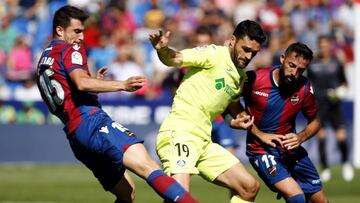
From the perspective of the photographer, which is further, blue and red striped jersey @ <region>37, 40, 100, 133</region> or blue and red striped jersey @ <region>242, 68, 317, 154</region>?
blue and red striped jersey @ <region>242, 68, 317, 154</region>

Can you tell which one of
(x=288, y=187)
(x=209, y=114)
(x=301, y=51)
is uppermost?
(x=301, y=51)

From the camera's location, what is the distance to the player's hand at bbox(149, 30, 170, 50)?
10148 millimetres

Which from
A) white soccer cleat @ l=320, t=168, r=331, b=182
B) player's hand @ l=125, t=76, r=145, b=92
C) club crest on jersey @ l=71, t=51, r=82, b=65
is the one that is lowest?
white soccer cleat @ l=320, t=168, r=331, b=182

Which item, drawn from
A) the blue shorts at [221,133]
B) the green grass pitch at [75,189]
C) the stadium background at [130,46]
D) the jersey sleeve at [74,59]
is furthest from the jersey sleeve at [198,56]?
the stadium background at [130,46]

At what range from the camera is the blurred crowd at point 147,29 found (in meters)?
24.0

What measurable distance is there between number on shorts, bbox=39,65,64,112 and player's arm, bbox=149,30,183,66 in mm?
1042

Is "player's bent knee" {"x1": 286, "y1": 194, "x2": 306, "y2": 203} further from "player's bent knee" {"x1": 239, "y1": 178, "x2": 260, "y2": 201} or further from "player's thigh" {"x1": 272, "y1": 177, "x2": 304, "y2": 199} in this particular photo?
"player's bent knee" {"x1": 239, "y1": 178, "x2": 260, "y2": 201}

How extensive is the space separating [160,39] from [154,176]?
1.35 m

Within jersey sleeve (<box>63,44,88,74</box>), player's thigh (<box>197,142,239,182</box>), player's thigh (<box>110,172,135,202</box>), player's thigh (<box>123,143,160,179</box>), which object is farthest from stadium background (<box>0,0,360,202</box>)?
player's thigh (<box>123,143,160,179</box>)

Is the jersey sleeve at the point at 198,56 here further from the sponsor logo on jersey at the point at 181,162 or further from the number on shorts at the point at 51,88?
the number on shorts at the point at 51,88

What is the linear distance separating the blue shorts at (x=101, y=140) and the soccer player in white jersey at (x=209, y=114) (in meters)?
0.63

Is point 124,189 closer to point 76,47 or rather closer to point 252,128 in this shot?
point 252,128

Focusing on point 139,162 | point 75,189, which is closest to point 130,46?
point 75,189

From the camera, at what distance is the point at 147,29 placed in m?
25.7
